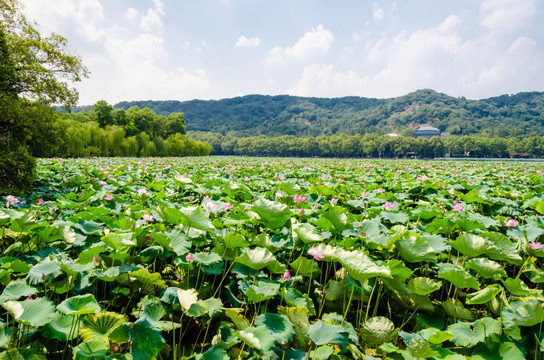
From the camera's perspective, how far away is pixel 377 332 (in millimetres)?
1441

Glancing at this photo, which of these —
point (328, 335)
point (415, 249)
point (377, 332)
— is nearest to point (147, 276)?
point (328, 335)

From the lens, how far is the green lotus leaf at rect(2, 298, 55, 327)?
1107 mm

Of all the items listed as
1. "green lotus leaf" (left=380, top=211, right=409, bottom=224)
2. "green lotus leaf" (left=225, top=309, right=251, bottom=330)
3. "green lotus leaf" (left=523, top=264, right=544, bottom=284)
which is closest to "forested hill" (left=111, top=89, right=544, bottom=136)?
"green lotus leaf" (left=380, top=211, right=409, bottom=224)

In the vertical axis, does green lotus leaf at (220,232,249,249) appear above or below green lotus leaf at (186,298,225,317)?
above

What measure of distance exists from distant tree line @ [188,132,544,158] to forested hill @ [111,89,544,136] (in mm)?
44466

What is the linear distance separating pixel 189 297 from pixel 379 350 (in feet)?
3.16

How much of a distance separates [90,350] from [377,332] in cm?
128

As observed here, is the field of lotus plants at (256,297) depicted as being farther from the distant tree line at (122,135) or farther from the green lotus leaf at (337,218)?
the distant tree line at (122,135)

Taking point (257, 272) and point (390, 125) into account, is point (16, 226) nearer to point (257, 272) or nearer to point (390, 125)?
point (257, 272)

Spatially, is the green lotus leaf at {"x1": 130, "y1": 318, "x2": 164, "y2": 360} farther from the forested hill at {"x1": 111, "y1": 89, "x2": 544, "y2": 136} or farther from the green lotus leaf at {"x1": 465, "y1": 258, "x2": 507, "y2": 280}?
the forested hill at {"x1": 111, "y1": 89, "x2": 544, "y2": 136}

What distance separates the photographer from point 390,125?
162625 mm

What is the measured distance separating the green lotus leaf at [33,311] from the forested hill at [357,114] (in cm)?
13528

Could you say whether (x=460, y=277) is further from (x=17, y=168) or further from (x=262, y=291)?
(x=17, y=168)

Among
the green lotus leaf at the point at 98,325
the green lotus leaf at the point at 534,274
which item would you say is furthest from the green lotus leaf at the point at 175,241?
the green lotus leaf at the point at 534,274
